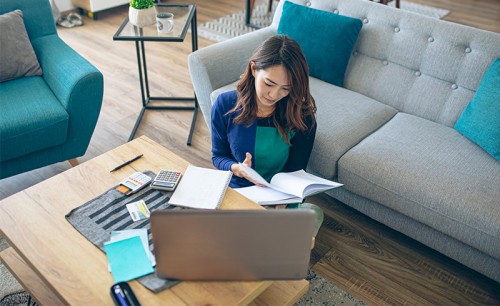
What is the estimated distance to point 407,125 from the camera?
2.03m

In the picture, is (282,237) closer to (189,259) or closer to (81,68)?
(189,259)

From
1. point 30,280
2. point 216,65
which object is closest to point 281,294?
point 30,280

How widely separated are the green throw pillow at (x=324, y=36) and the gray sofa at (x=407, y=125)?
8 cm

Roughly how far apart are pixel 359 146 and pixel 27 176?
1.63m

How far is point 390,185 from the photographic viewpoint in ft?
5.72

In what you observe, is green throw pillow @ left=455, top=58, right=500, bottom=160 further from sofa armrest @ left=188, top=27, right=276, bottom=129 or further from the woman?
sofa armrest @ left=188, top=27, right=276, bottom=129

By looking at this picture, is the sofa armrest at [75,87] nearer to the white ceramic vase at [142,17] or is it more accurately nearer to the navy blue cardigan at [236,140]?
the white ceramic vase at [142,17]

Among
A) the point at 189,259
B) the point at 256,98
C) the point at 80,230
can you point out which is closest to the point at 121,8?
the point at 256,98

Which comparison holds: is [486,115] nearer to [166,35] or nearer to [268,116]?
[268,116]

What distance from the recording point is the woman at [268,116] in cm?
144

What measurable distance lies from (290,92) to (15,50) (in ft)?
4.80

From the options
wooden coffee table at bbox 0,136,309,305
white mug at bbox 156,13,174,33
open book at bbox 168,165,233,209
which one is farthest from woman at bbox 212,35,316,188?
white mug at bbox 156,13,174,33

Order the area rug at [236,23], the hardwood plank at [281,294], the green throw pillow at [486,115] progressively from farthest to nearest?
the area rug at [236,23], the green throw pillow at [486,115], the hardwood plank at [281,294]

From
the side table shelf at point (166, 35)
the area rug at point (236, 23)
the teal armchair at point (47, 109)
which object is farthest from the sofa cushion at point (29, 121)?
the area rug at point (236, 23)
